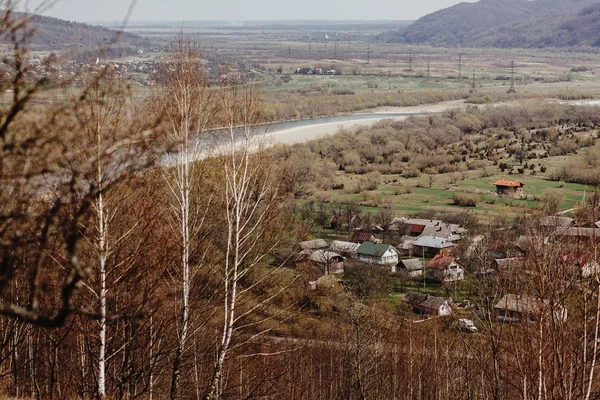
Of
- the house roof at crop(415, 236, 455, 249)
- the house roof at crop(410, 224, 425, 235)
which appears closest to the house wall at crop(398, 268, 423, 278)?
the house roof at crop(415, 236, 455, 249)

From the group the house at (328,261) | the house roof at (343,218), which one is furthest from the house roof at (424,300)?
the house roof at (343,218)

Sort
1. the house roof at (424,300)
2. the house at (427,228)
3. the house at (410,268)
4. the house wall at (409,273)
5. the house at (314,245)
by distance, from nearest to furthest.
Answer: the house roof at (424,300) → the house wall at (409,273) → the house at (410,268) → the house at (314,245) → the house at (427,228)

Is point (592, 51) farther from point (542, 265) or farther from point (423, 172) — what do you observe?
point (542, 265)

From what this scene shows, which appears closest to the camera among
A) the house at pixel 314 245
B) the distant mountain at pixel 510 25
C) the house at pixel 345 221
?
the house at pixel 314 245

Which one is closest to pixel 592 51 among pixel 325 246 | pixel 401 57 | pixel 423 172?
pixel 401 57

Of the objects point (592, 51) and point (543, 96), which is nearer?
point (543, 96)

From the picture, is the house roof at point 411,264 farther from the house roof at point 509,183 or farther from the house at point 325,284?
the house roof at point 509,183

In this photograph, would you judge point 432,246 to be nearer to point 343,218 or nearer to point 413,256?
point 413,256
